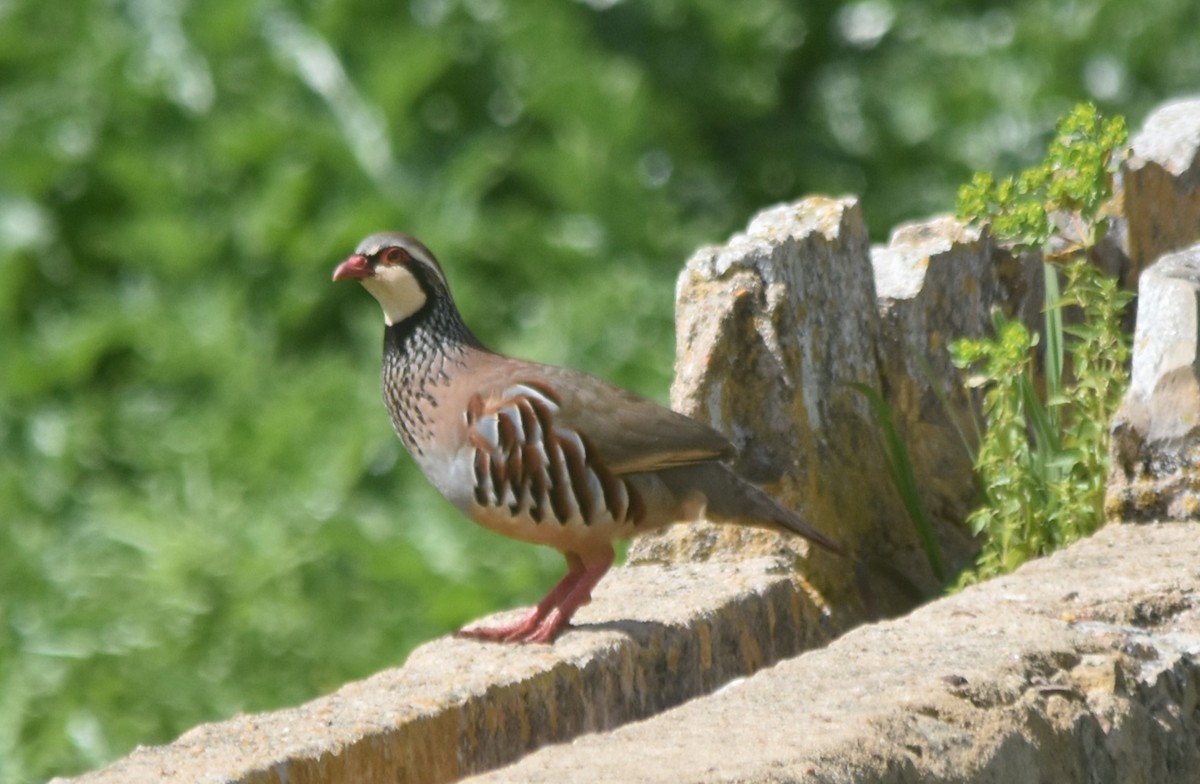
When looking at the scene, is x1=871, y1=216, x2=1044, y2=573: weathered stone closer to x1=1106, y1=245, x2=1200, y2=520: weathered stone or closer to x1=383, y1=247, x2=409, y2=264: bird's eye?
x1=1106, y1=245, x2=1200, y2=520: weathered stone

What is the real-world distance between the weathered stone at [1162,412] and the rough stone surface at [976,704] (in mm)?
341

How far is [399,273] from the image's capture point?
504cm

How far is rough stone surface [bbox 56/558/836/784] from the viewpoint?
3.64 meters

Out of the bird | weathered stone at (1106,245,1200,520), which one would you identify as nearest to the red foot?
the bird

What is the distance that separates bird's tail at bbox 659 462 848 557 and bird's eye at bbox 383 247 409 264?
2.51 ft

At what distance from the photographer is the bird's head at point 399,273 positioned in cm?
501

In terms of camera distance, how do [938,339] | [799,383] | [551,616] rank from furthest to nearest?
[938,339] < [799,383] < [551,616]

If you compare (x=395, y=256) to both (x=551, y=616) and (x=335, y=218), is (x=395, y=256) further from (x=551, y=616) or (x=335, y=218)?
(x=335, y=218)

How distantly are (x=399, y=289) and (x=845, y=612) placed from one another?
120 centimetres

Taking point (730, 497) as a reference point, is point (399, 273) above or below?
above

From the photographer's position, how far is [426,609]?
7633mm

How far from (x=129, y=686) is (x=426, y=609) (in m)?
0.99

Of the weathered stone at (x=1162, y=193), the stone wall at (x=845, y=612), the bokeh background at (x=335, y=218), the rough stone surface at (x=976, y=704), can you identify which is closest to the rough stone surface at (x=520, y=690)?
the stone wall at (x=845, y=612)

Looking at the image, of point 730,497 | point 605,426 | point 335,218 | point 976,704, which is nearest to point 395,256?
point 605,426
